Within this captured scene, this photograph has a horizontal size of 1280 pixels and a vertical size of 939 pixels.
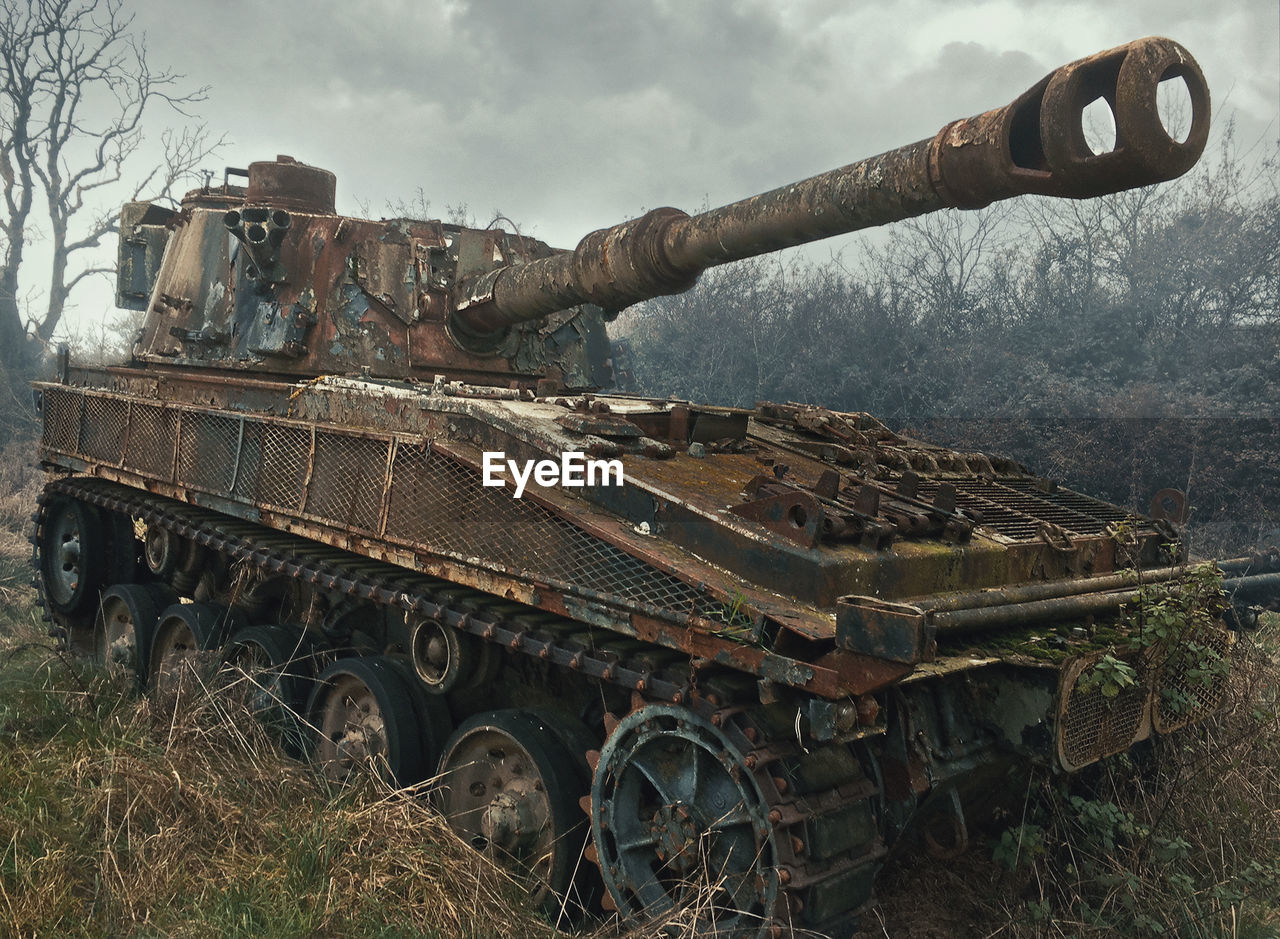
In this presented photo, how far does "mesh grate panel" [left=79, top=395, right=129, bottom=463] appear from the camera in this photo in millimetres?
7579

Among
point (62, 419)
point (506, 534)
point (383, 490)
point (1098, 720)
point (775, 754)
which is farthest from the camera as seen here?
point (62, 419)

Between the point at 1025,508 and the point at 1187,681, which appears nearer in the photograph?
the point at 1187,681

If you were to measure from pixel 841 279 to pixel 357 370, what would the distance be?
15.0 meters

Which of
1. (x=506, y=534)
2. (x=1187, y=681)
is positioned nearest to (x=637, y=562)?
(x=506, y=534)

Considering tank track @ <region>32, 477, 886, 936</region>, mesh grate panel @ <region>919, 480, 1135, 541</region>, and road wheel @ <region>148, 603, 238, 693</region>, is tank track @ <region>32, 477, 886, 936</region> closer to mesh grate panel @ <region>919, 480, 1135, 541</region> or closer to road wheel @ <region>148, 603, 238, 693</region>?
mesh grate panel @ <region>919, 480, 1135, 541</region>

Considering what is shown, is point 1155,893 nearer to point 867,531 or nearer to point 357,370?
point 867,531

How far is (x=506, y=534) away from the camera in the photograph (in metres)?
4.61

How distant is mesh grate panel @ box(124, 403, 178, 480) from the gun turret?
0.44m

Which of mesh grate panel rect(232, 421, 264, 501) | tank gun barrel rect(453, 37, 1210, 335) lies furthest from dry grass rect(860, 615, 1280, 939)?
mesh grate panel rect(232, 421, 264, 501)

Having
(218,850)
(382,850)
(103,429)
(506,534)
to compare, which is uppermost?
(103,429)

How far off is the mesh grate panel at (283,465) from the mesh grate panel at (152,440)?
1171 millimetres

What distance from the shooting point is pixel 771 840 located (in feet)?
11.8

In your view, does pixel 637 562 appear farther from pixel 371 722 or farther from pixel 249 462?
pixel 249 462

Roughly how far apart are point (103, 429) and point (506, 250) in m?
3.22
